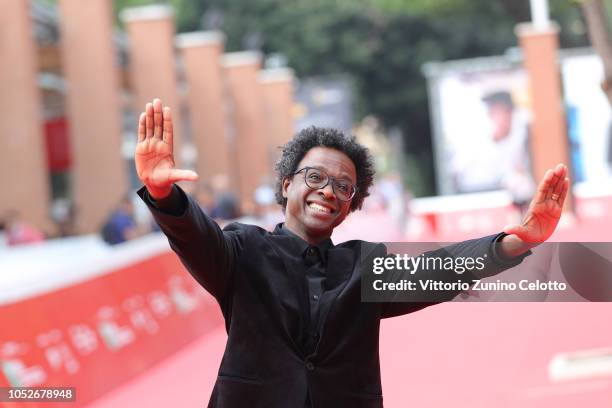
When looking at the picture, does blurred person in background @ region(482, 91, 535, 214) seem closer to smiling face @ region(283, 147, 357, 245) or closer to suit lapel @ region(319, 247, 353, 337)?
smiling face @ region(283, 147, 357, 245)

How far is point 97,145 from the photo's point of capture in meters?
21.4

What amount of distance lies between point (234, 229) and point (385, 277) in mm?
488

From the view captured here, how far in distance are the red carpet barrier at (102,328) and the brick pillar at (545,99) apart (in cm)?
1529

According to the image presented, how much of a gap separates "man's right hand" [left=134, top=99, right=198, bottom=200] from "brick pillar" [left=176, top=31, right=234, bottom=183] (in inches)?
1137

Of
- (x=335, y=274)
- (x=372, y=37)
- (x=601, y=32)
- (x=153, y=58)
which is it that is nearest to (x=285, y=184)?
(x=335, y=274)

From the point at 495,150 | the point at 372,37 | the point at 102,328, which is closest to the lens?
the point at 102,328

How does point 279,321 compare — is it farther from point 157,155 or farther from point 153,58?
point 153,58

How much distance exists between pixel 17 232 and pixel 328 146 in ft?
42.0

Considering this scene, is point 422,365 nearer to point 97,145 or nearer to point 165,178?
point 165,178

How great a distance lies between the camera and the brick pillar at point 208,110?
32312 mm

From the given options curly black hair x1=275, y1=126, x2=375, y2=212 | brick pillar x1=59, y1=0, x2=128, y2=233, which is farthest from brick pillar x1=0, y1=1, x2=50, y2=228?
curly black hair x1=275, y1=126, x2=375, y2=212

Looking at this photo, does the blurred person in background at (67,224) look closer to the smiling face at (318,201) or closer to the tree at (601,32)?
the tree at (601,32)

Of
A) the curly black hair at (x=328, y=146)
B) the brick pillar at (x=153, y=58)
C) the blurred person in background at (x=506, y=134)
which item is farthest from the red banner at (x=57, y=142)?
the curly black hair at (x=328, y=146)

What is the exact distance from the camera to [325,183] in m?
3.61
